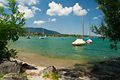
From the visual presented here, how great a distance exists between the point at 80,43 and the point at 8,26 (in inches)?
2500

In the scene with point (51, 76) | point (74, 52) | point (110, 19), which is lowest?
point (74, 52)

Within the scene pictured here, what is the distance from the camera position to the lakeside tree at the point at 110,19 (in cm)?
1797

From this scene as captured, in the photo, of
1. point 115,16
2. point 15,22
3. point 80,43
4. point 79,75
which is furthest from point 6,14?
point 80,43

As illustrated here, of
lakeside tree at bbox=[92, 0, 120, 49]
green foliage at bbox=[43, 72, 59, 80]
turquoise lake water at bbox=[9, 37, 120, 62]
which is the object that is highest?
lakeside tree at bbox=[92, 0, 120, 49]

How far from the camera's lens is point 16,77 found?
15.7m

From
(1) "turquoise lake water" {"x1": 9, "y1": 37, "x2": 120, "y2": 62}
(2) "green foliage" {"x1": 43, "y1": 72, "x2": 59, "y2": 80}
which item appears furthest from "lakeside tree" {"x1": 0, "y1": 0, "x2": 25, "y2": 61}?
(1) "turquoise lake water" {"x1": 9, "y1": 37, "x2": 120, "y2": 62}

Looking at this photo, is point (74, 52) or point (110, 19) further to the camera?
point (74, 52)

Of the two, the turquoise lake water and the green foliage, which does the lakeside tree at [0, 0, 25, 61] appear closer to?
the green foliage

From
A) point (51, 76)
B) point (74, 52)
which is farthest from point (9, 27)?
point (74, 52)

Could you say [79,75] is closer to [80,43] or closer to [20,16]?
[20,16]

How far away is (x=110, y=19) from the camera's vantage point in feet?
60.2

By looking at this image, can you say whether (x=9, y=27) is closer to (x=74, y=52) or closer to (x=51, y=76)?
(x=51, y=76)

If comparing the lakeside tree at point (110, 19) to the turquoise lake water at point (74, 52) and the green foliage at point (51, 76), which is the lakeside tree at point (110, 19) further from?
the turquoise lake water at point (74, 52)

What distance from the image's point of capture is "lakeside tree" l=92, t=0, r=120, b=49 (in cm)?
1797
